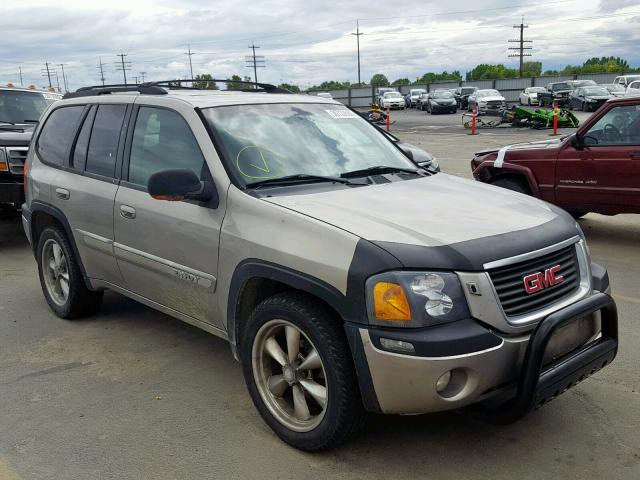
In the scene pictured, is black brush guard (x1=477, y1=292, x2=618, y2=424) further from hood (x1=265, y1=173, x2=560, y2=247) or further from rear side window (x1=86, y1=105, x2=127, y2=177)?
rear side window (x1=86, y1=105, x2=127, y2=177)

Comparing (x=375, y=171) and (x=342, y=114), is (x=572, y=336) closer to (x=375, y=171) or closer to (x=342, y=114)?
A: (x=375, y=171)

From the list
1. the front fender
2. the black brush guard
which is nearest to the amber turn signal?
the black brush guard

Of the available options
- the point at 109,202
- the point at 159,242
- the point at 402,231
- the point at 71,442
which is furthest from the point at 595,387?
the point at 109,202

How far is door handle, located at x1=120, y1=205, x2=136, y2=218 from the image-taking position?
4.10 meters

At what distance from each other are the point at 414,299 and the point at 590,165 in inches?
214

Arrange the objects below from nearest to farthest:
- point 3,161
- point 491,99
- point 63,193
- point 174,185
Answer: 1. point 174,185
2. point 63,193
3. point 3,161
4. point 491,99

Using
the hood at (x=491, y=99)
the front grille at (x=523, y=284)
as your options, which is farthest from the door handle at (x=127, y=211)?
the hood at (x=491, y=99)

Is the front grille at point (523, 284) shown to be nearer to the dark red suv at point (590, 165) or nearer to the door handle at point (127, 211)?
the door handle at point (127, 211)

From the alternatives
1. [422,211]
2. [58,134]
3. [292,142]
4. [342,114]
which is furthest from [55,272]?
[422,211]

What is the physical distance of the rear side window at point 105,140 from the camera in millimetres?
4468

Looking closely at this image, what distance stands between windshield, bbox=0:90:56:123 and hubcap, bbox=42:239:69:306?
5098 millimetres

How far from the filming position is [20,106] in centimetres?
992

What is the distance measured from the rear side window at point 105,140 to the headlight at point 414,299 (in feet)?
7.92

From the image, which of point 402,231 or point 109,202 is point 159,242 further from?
point 402,231
